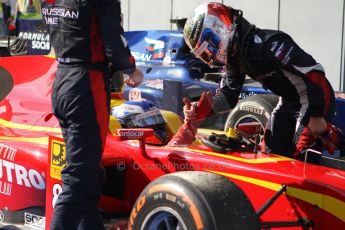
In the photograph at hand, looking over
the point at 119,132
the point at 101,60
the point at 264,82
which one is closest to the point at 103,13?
the point at 101,60

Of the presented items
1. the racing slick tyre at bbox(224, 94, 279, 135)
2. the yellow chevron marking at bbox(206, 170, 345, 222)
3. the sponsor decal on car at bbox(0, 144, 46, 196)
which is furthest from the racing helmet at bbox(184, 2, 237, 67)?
the racing slick tyre at bbox(224, 94, 279, 135)

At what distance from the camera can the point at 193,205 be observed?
2.97 metres

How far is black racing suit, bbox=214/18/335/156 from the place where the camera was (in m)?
3.68

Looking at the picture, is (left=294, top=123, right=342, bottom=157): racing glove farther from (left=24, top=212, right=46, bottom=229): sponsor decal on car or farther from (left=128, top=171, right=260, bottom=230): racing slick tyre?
(left=24, top=212, right=46, bottom=229): sponsor decal on car

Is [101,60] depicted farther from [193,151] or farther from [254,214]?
[254,214]

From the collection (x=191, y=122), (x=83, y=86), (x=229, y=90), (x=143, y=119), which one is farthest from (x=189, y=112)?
(x=83, y=86)

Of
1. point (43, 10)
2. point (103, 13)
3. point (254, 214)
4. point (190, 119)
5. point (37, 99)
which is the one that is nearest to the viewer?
point (254, 214)

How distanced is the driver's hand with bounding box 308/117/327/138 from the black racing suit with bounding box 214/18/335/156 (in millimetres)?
29

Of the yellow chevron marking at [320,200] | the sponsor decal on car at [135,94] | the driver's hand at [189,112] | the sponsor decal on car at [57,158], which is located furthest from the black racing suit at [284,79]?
the sponsor decal on car at [135,94]

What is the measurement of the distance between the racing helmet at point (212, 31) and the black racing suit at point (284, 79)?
0.07 meters

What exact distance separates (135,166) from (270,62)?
935 millimetres

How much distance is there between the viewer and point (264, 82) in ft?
13.0

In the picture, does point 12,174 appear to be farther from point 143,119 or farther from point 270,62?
point 270,62

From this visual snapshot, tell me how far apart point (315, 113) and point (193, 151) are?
67cm
